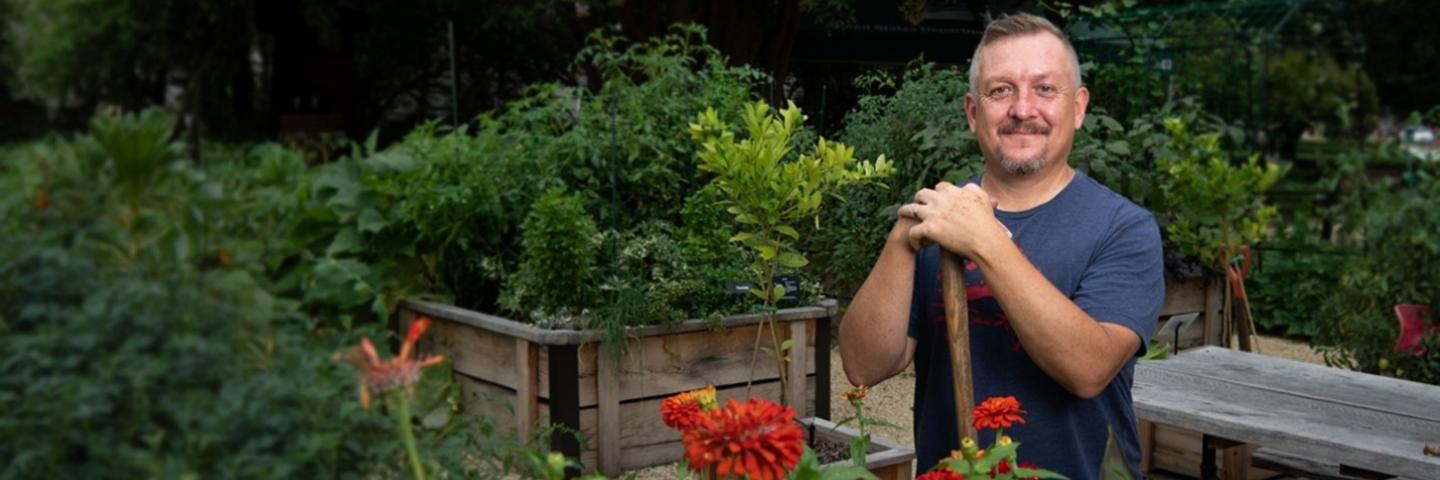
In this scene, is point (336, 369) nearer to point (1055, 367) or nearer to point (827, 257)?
point (1055, 367)

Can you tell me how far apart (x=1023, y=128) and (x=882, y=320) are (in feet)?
1.13

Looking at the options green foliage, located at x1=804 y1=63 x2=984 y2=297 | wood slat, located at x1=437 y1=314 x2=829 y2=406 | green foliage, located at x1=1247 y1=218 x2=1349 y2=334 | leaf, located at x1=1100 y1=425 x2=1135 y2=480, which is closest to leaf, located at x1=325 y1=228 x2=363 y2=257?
wood slat, located at x1=437 y1=314 x2=829 y2=406

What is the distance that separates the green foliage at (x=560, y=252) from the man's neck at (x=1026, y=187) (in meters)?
2.22

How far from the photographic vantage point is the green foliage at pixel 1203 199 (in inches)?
239

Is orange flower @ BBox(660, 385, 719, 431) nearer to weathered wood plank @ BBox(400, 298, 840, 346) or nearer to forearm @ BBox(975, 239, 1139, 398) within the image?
forearm @ BBox(975, 239, 1139, 398)

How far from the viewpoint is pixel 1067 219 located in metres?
2.24

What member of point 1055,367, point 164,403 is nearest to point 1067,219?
point 1055,367

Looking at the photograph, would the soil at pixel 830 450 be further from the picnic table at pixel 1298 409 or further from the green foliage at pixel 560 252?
the green foliage at pixel 560 252

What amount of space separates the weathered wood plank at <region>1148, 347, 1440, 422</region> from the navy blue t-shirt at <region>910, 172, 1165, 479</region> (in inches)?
61.9

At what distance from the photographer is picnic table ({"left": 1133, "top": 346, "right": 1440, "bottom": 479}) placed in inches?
125

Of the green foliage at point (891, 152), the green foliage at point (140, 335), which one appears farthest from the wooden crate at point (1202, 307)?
the green foliage at point (140, 335)

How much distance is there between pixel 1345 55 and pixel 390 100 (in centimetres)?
1279

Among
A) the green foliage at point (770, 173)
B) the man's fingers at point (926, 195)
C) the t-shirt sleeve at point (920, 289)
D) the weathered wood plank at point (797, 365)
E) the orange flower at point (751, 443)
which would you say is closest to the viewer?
Result: the orange flower at point (751, 443)

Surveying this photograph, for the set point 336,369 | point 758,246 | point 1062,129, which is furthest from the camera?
point 758,246
